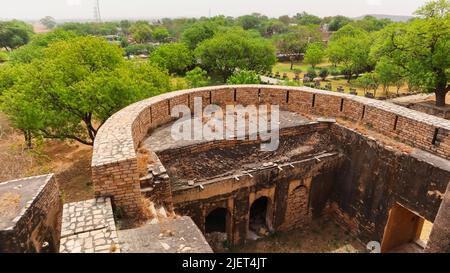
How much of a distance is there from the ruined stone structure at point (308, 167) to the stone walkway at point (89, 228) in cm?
121

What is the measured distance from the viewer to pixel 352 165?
9.09m

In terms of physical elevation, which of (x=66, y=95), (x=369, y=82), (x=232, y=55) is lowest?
(x=369, y=82)

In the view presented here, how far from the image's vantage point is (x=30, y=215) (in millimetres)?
5285

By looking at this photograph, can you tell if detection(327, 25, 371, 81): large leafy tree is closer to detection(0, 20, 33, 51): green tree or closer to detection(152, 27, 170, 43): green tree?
detection(152, 27, 170, 43): green tree

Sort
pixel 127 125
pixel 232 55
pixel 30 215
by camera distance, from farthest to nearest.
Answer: pixel 232 55
pixel 127 125
pixel 30 215

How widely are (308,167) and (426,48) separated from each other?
1484 centimetres

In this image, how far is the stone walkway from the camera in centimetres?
412

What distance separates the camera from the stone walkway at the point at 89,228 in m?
4.12

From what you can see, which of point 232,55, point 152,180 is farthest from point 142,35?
point 152,180

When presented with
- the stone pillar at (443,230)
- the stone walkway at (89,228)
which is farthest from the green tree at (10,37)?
the stone pillar at (443,230)

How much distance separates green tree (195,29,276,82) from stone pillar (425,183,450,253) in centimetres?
2458

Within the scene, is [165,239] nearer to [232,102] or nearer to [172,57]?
[232,102]

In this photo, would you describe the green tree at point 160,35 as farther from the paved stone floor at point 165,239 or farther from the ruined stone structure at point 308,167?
the paved stone floor at point 165,239
